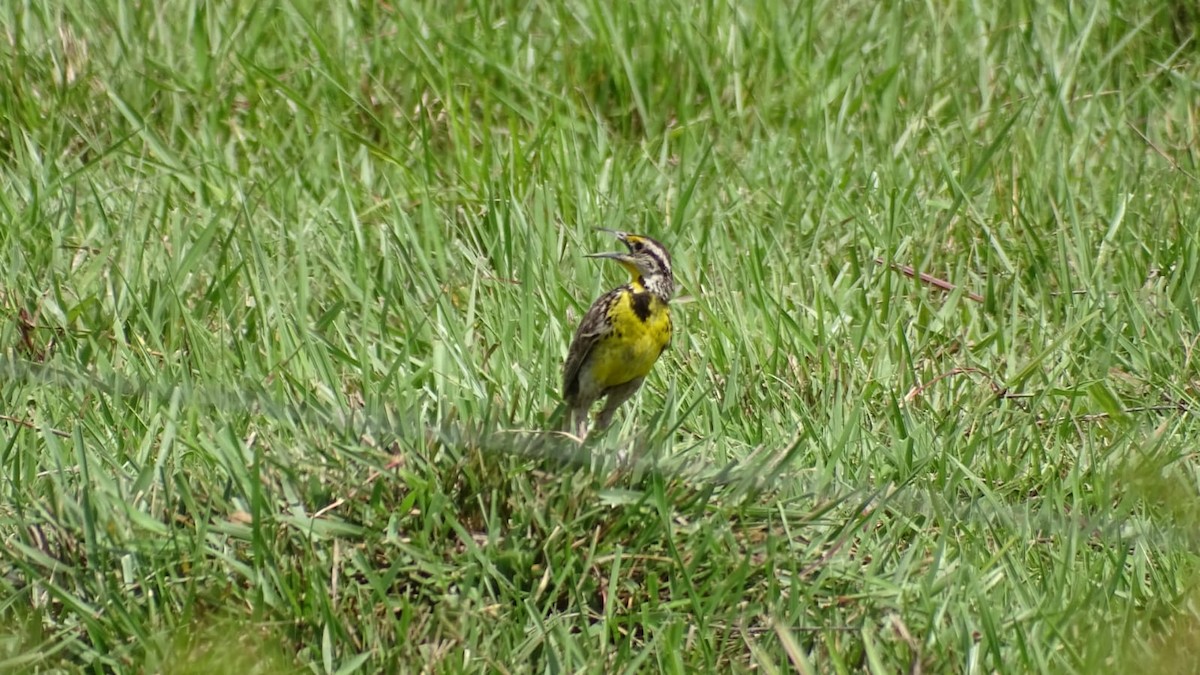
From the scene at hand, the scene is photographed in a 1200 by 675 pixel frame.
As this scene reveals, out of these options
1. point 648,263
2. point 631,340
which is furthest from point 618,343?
point 648,263

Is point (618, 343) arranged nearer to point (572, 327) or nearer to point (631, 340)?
point (631, 340)

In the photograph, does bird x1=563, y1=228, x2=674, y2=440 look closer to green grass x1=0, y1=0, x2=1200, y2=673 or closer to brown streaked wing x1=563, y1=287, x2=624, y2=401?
brown streaked wing x1=563, y1=287, x2=624, y2=401

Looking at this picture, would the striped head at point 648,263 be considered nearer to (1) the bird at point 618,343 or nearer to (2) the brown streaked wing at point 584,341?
(1) the bird at point 618,343

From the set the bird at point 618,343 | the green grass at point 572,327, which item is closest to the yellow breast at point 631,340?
the bird at point 618,343

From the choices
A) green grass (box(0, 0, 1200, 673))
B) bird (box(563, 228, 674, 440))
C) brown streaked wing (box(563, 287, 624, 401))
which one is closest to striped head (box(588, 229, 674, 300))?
bird (box(563, 228, 674, 440))

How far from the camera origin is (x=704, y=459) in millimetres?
4090

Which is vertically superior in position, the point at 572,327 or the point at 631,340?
the point at 631,340

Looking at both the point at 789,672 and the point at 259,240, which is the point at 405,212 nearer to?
the point at 259,240

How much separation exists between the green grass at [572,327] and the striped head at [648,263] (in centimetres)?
31

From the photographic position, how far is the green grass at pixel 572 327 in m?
3.51

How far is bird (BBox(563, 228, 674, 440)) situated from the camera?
4375 mm

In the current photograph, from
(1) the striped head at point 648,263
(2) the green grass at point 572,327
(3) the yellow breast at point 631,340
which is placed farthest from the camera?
(1) the striped head at point 648,263

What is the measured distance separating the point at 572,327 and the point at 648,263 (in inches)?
19.6

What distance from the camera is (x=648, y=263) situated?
4.65m
